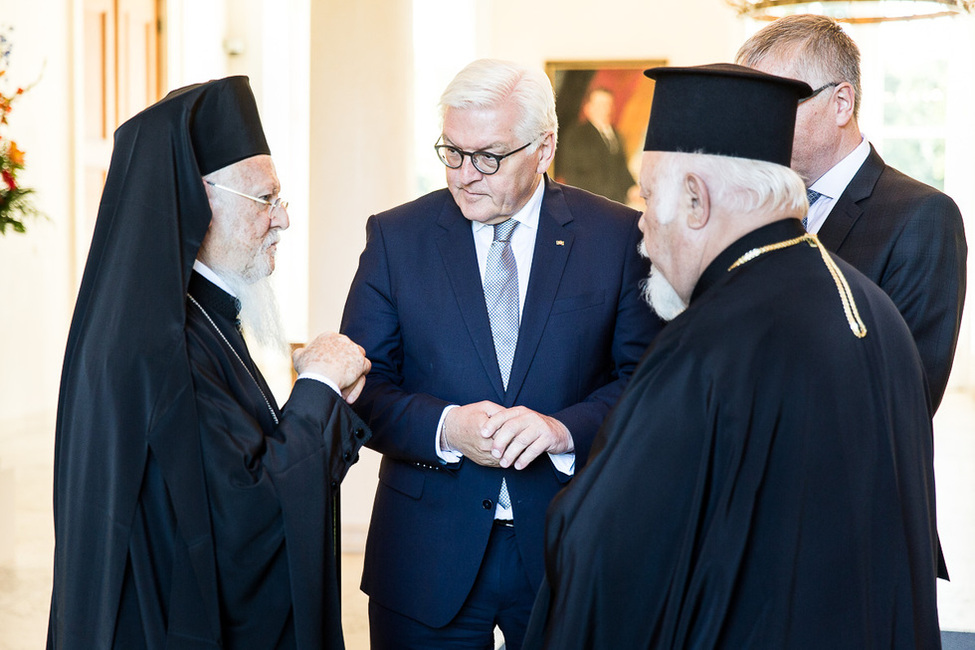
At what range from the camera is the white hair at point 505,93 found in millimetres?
2547

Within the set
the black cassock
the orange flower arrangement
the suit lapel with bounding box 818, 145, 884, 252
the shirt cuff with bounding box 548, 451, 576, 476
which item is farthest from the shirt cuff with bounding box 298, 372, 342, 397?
the orange flower arrangement

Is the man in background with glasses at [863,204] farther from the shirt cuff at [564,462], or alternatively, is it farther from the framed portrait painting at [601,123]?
the framed portrait painting at [601,123]

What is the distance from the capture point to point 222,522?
2018 millimetres

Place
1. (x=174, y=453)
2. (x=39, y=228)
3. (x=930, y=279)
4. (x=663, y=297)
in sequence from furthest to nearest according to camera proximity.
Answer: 1. (x=39, y=228)
2. (x=930, y=279)
3. (x=663, y=297)
4. (x=174, y=453)

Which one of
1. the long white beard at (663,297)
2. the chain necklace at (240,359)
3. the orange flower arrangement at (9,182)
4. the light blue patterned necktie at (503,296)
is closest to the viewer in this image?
the long white beard at (663,297)

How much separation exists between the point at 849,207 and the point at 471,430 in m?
1.09

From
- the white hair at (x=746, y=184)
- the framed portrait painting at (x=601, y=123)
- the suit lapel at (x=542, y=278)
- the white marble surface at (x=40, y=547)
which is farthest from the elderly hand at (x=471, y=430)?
the framed portrait painting at (x=601, y=123)

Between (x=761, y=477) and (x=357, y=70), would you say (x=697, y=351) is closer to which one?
(x=761, y=477)

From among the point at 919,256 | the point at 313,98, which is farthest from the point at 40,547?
the point at 919,256

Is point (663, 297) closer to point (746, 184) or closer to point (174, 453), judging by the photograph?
point (746, 184)

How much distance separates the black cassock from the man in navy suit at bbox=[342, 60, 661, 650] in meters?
0.67

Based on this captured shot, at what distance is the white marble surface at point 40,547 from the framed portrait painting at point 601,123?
14.8 feet

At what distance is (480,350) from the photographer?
2541 millimetres

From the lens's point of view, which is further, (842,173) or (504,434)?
(842,173)
